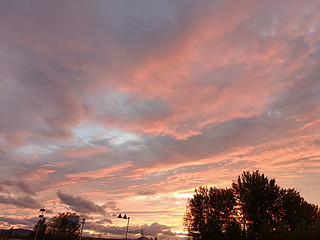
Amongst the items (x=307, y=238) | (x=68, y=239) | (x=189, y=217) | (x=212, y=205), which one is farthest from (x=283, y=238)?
(x=68, y=239)

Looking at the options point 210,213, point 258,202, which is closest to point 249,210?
point 258,202

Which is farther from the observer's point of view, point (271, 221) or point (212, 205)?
point (212, 205)

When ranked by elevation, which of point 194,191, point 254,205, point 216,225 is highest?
point 194,191

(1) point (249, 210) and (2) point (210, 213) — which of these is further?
(2) point (210, 213)

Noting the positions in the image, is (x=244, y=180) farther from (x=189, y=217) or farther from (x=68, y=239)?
(x=68, y=239)

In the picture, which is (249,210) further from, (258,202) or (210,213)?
(210,213)

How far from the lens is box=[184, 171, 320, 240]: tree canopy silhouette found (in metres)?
36.5

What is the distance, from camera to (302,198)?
39656 mm

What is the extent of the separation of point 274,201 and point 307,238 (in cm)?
1427

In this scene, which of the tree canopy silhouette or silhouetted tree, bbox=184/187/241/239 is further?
silhouetted tree, bbox=184/187/241/239

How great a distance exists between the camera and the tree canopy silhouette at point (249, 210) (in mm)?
36469

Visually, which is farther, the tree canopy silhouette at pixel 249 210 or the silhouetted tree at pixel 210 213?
A: the silhouetted tree at pixel 210 213

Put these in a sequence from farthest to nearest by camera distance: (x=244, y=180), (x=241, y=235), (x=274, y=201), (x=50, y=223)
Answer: (x=50, y=223) → (x=244, y=180) → (x=274, y=201) → (x=241, y=235)

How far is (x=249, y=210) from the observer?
3925cm
